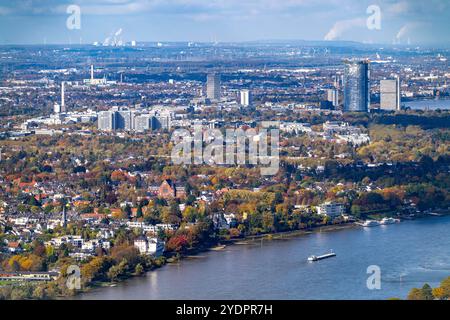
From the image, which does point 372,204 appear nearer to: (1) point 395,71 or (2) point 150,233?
(2) point 150,233

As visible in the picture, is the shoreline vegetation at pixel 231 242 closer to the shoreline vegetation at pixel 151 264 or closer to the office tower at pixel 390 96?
the shoreline vegetation at pixel 151 264

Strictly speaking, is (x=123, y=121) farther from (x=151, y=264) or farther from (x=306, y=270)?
(x=306, y=270)

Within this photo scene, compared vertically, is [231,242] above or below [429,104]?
below

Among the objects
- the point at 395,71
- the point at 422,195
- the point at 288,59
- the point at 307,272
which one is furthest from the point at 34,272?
the point at 288,59

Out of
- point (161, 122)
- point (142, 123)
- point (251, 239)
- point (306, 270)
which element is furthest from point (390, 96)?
point (306, 270)

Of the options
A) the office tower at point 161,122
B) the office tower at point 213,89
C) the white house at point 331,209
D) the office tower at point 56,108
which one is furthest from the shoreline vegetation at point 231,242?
the office tower at point 213,89

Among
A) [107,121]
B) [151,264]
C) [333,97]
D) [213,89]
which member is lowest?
[151,264]

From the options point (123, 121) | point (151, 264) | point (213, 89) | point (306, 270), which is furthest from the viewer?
point (213, 89)

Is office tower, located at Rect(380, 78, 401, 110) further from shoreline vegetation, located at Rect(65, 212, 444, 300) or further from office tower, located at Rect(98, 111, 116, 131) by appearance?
shoreline vegetation, located at Rect(65, 212, 444, 300)
